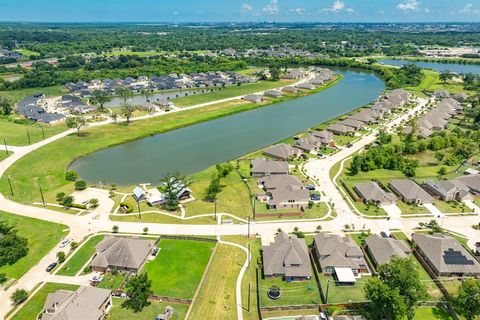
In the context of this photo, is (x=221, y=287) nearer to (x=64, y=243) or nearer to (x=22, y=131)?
(x=64, y=243)

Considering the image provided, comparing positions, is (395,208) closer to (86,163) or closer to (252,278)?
(252,278)

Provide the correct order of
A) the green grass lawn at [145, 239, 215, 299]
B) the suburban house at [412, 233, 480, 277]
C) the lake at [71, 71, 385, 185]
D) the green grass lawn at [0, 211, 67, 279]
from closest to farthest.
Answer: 1. the green grass lawn at [145, 239, 215, 299]
2. the suburban house at [412, 233, 480, 277]
3. the green grass lawn at [0, 211, 67, 279]
4. the lake at [71, 71, 385, 185]

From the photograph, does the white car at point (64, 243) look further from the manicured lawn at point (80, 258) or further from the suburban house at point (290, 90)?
the suburban house at point (290, 90)

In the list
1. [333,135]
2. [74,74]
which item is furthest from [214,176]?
[74,74]

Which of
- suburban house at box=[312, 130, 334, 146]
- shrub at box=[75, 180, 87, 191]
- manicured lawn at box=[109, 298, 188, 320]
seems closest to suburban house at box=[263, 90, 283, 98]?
suburban house at box=[312, 130, 334, 146]

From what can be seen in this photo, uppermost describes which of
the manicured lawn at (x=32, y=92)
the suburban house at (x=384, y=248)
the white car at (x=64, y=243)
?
the manicured lawn at (x=32, y=92)

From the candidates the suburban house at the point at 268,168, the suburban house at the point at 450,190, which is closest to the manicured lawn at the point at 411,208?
the suburban house at the point at 450,190

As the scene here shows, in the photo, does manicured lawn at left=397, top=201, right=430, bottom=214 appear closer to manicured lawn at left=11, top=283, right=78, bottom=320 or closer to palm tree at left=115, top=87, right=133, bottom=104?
manicured lawn at left=11, top=283, right=78, bottom=320
